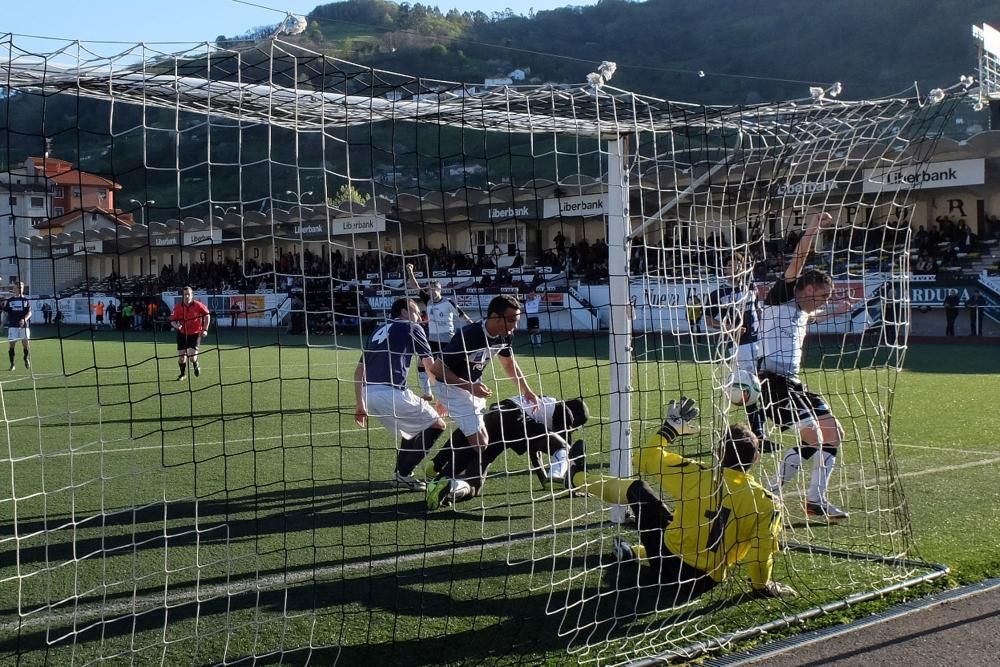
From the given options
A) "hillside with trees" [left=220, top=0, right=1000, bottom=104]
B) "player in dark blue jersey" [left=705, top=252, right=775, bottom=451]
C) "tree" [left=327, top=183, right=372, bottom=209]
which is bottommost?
"player in dark blue jersey" [left=705, top=252, right=775, bottom=451]

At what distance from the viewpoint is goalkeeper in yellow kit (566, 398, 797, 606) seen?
15.6 feet

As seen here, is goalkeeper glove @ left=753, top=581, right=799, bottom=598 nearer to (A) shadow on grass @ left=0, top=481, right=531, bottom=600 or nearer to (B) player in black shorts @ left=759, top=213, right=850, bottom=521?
(B) player in black shorts @ left=759, top=213, right=850, bottom=521

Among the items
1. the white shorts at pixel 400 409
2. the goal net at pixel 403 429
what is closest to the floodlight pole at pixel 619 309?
the goal net at pixel 403 429

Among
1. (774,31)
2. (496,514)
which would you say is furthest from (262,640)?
(774,31)

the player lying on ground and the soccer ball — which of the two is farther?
the player lying on ground

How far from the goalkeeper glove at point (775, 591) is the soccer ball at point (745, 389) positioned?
1545mm

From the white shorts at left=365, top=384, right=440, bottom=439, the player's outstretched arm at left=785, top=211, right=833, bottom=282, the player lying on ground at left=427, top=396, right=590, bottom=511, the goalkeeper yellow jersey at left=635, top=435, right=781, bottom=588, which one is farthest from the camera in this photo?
the white shorts at left=365, top=384, right=440, bottom=439

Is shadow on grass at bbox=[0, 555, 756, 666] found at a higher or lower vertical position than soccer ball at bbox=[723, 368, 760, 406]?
lower

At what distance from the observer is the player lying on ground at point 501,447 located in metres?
6.71

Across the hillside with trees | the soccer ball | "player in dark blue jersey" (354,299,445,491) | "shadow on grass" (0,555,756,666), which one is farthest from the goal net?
the hillside with trees

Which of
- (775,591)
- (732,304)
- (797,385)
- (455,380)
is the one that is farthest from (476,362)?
(775,591)

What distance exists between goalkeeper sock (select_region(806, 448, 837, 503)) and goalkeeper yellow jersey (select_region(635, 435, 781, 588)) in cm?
153

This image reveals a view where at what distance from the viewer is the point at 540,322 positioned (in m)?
28.6

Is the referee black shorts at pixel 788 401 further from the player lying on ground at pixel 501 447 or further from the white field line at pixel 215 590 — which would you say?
the white field line at pixel 215 590
